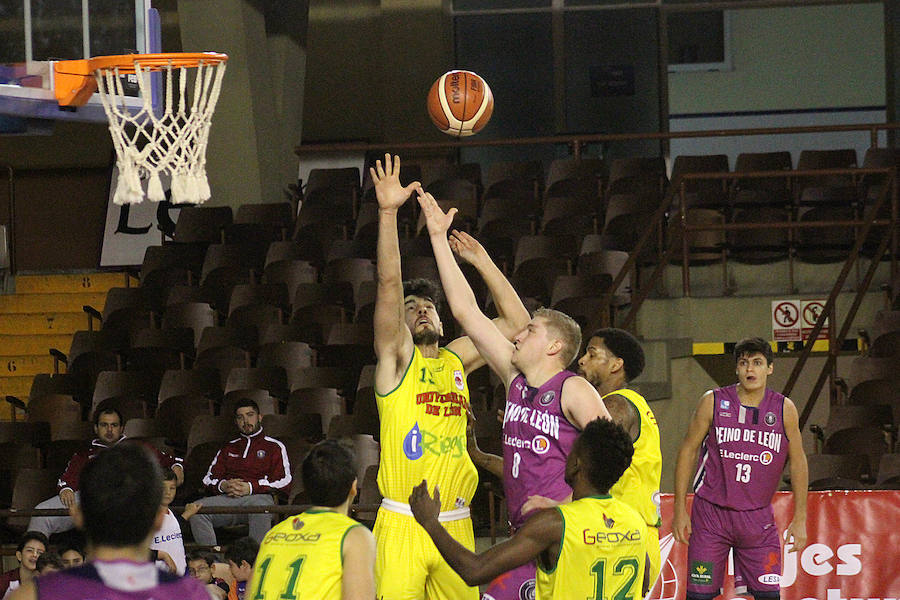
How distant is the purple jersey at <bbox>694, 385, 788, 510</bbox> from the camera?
697 cm

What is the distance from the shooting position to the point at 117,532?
9.23ft

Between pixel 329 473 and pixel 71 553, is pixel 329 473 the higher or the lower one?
the higher one

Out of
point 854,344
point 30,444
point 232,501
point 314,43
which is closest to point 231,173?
point 314,43

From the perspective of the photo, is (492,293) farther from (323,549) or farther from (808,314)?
(808,314)

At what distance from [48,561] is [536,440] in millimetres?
3962

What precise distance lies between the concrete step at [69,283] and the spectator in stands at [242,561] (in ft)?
25.4

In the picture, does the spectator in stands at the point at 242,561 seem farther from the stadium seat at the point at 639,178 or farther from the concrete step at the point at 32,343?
the concrete step at the point at 32,343

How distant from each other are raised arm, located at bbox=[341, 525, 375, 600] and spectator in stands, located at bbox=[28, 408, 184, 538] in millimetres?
5315

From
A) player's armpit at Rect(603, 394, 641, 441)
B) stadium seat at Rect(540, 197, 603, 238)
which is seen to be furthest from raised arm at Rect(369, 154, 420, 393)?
stadium seat at Rect(540, 197, 603, 238)

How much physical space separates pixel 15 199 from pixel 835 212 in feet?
32.3

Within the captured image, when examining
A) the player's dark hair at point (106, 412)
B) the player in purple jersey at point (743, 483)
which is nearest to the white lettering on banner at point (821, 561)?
the player in purple jersey at point (743, 483)

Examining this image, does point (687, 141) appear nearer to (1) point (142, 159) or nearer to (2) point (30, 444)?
(2) point (30, 444)

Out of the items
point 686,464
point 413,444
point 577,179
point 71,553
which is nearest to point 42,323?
point 577,179

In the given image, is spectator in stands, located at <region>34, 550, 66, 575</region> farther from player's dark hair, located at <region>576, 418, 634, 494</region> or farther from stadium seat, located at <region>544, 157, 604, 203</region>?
stadium seat, located at <region>544, 157, 604, 203</region>
